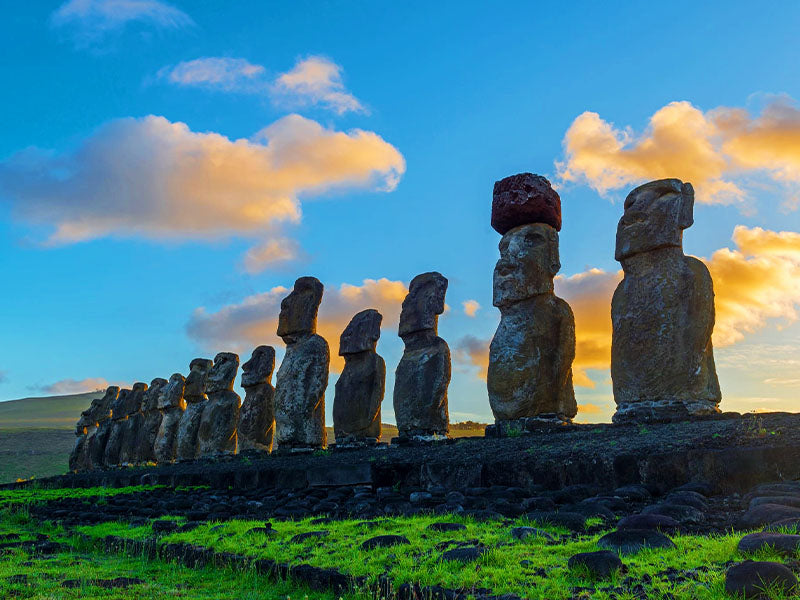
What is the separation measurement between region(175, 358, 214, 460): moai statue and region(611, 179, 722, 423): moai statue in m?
15.7

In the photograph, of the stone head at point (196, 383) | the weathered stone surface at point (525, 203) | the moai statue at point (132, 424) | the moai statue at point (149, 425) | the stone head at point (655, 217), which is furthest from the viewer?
the moai statue at point (132, 424)

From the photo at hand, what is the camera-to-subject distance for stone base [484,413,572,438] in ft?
35.4

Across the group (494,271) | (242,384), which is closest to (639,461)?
(494,271)

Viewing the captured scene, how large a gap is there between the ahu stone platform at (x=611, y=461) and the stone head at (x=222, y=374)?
12034 mm

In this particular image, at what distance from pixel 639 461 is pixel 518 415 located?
4.95 m

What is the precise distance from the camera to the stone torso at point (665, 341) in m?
9.55

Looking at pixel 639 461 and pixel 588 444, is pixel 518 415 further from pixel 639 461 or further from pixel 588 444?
pixel 639 461

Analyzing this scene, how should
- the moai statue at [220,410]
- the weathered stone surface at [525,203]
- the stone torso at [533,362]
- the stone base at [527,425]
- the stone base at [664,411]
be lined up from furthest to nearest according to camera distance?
the moai statue at [220,410] < the weathered stone surface at [525,203] < the stone torso at [533,362] < the stone base at [527,425] < the stone base at [664,411]

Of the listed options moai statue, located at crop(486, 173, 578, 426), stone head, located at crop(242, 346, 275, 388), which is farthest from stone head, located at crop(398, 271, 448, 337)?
stone head, located at crop(242, 346, 275, 388)

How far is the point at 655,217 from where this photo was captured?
1017 centimetres

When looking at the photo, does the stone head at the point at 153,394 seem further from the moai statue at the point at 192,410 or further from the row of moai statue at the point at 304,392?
the moai statue at the point at 192,410

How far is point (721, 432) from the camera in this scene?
6754mm

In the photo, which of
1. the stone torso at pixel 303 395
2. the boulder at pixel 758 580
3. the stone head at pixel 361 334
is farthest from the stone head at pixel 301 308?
the boulder at pixel 758 580

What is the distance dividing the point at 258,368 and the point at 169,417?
758cm
